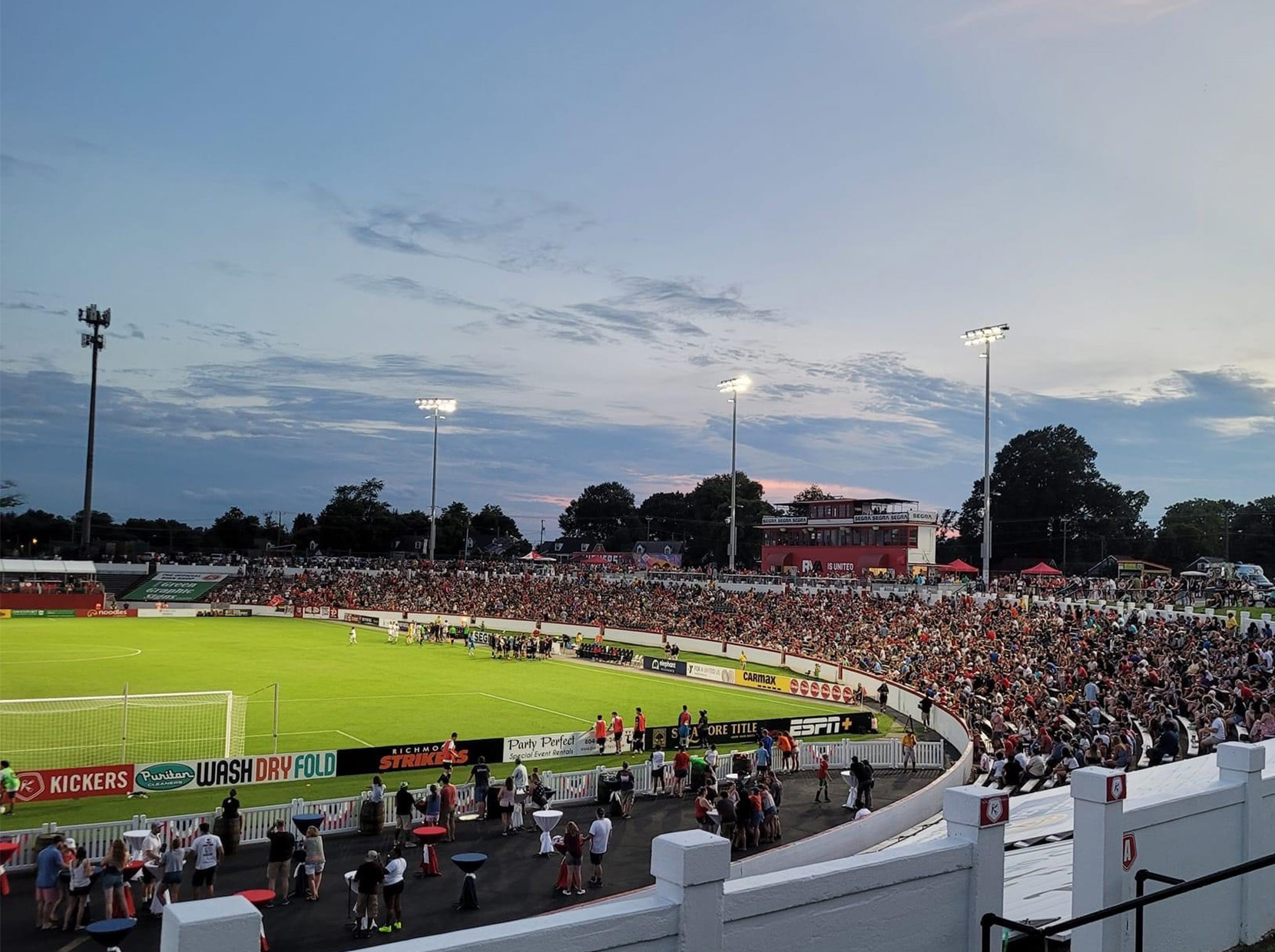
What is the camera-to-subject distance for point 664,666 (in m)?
51.0

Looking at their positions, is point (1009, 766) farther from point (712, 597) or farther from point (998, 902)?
point (712, 597)

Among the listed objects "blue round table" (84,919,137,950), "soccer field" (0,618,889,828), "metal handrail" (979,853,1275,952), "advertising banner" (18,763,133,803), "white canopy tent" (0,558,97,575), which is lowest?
"soccer field" (0,618,889,828)

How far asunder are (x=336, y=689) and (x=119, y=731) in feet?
36.7

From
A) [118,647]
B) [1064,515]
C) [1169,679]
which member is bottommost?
[118,647]

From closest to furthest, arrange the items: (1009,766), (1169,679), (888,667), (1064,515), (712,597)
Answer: (1009,766)
(1169,679)
(888,667)
(712,597)
(1064,515)

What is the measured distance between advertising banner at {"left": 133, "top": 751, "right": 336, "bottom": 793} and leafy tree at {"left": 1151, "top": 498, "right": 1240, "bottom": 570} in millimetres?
104884

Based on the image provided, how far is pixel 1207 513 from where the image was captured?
115938 mm

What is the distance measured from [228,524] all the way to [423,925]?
5385 inches

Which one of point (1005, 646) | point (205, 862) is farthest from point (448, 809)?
point (1005, 646)

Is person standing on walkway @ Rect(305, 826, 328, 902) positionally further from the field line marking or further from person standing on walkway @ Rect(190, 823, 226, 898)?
the field line marking

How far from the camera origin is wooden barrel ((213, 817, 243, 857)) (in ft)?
68.1

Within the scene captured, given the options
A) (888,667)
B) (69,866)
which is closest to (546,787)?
(69,866)

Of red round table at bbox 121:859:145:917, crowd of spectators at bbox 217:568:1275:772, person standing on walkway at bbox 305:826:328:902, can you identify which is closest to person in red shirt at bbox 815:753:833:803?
crowd of spectators at bbox 217:568:1275:772

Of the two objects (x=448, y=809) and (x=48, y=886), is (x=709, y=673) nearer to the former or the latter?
(x=448, y=809)
